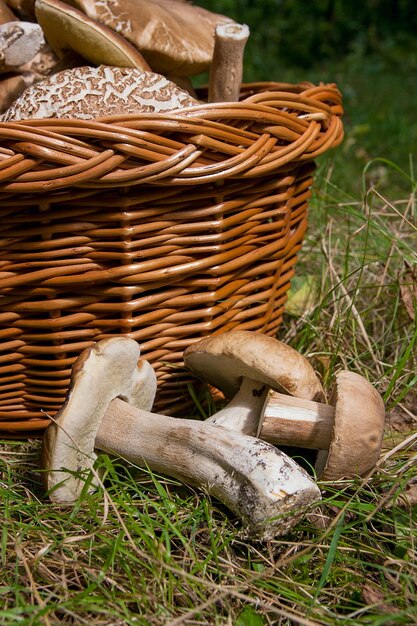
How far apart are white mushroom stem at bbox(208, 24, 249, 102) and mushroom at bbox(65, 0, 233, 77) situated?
111mm

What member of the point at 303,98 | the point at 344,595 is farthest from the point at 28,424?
the point at 303,98

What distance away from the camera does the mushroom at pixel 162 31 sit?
1.57 metres

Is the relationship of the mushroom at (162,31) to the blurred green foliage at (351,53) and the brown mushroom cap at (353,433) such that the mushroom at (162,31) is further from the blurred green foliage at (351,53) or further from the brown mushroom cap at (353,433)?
the blurred green foliage at (351,53)

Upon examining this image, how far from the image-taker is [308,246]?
241 cm

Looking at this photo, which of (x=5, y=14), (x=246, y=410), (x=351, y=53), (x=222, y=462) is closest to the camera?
(x=222, y=462)

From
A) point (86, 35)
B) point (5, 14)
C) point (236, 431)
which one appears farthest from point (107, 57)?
point (236, 431)

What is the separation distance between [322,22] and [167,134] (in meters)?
6.96

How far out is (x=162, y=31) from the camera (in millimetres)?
1614

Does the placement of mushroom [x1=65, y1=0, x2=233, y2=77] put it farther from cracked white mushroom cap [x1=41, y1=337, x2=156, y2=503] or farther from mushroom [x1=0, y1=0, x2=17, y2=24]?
cracked white mushroom cap [x1=41, y1=337, x2=156, y2=503]

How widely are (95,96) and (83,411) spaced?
588mm

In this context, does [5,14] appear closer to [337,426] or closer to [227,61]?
[227,61]

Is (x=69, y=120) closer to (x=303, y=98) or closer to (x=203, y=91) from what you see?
(x=303, y=98)

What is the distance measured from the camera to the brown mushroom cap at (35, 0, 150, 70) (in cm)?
145

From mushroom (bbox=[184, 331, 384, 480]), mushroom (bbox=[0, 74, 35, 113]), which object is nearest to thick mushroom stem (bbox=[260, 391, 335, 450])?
mushroom (bbox=[184, 331, 384, 480])
